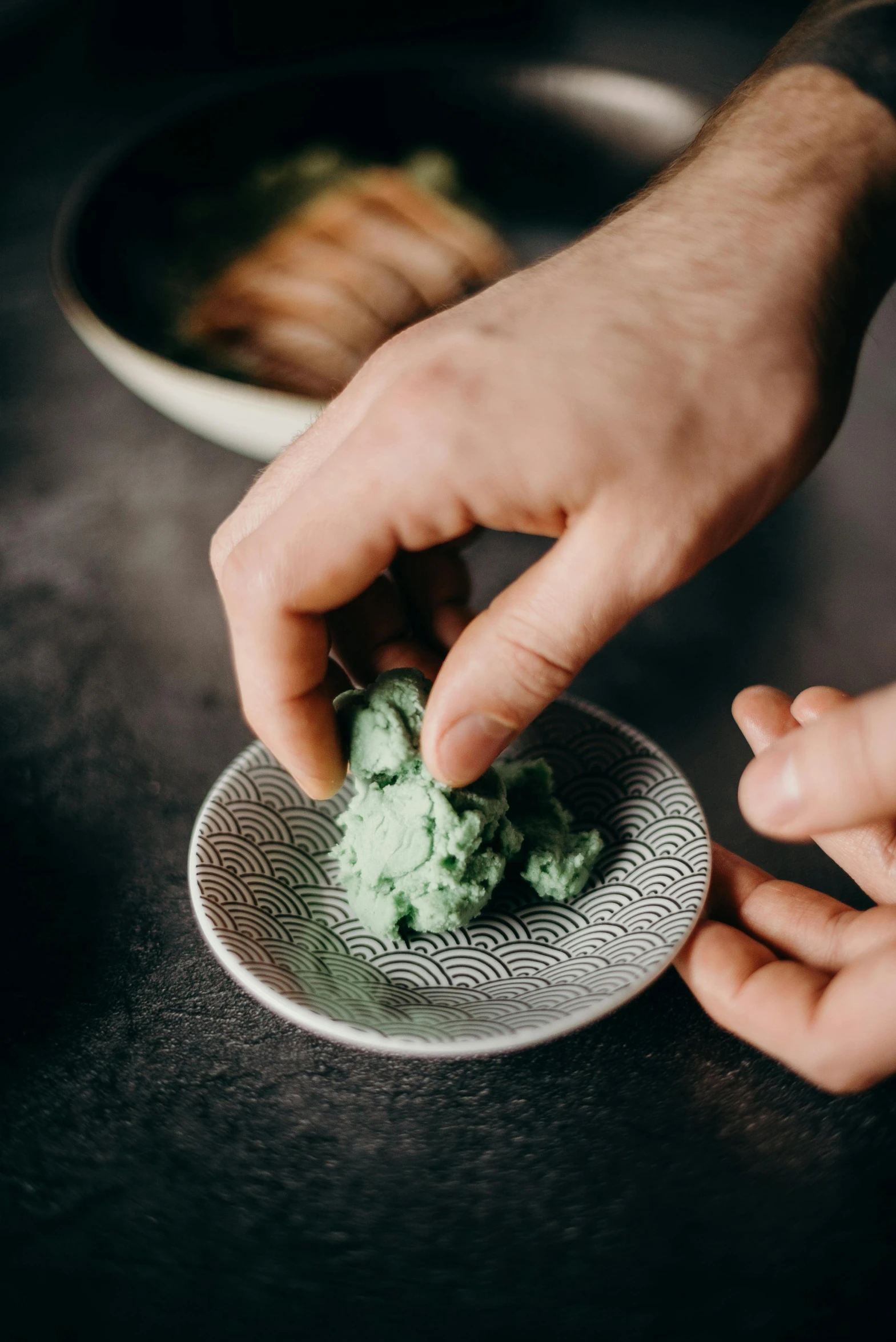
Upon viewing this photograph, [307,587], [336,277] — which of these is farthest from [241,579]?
[336,277]

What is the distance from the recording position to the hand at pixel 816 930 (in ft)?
2.57

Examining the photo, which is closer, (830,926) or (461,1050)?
(461,1050)

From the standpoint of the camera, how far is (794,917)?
1101 mm

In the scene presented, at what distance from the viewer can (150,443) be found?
1923 millimetres

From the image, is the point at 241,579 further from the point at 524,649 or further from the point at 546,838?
the point at 546,838

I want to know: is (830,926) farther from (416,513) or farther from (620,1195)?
(416,513)

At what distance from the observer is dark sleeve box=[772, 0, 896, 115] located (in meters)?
1.30

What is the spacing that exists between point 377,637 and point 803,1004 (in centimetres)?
70

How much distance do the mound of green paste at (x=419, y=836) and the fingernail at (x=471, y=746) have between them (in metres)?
0.07

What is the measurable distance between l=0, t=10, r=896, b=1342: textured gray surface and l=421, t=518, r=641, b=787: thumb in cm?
34

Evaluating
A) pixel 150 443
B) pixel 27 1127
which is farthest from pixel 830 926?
pixel 150 443

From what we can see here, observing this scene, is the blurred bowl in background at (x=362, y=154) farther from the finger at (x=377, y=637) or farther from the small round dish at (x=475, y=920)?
the small round dish at (x=475, y=920)

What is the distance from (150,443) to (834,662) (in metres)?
1.34

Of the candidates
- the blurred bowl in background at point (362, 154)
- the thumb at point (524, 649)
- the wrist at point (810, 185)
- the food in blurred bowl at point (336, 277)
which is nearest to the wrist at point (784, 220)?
the wrist at point (810, 185)
